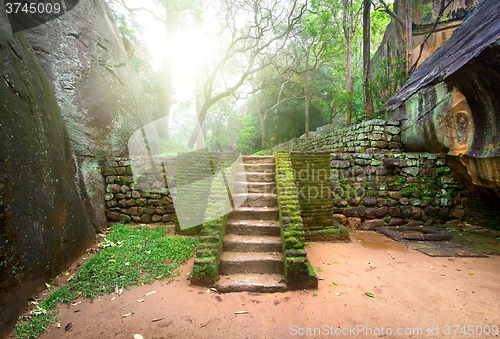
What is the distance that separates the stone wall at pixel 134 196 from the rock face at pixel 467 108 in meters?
6.90

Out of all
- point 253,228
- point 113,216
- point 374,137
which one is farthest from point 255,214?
point 374,137

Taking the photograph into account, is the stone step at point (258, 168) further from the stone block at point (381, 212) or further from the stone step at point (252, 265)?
the stone block at point (381, 212)

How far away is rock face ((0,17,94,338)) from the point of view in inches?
92.4

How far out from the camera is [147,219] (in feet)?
16.7

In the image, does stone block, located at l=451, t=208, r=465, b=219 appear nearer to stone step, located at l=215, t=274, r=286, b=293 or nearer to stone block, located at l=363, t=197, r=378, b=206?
stone block, located at l=363, t=197, r=378, b=206

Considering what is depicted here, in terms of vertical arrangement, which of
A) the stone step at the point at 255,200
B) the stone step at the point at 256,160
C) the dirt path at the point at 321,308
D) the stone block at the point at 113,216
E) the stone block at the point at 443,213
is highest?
the stone step at the point at 256,160

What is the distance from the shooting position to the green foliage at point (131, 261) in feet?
9.49

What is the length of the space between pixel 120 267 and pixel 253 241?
2103 mm

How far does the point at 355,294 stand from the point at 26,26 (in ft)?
25.3

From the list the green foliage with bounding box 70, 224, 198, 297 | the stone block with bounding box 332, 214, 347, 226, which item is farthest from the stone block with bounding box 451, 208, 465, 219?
the green foliage with bounding box 70, 224, 198, 297

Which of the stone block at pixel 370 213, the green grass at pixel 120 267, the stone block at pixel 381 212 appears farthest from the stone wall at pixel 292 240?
the stone block at pixel 381 212

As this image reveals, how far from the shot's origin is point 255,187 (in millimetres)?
4578

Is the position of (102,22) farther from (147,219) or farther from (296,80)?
(296,80)

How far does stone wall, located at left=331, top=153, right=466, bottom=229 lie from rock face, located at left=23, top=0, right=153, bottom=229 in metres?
5.53
